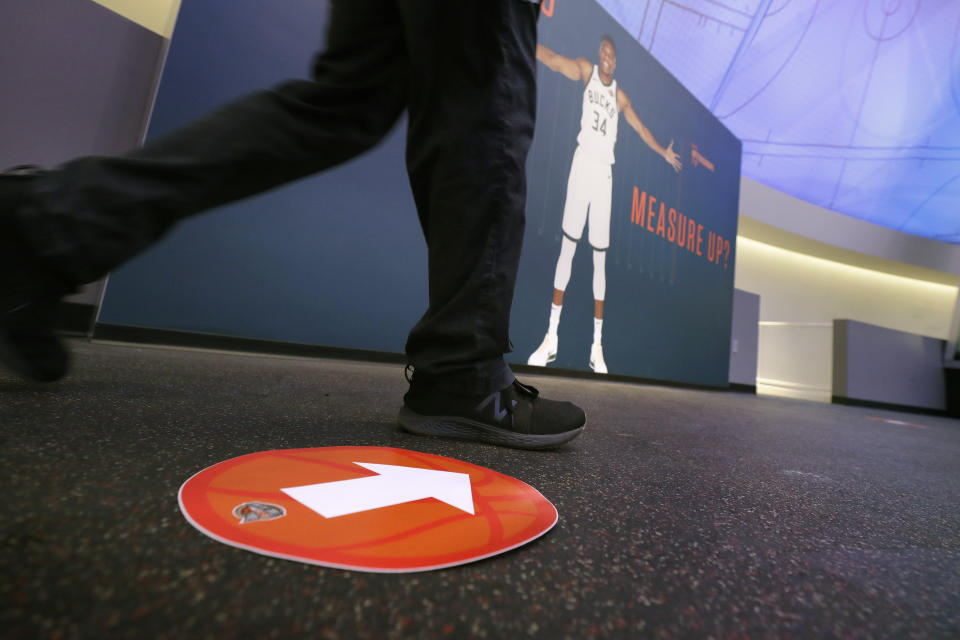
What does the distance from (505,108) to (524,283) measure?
196cm

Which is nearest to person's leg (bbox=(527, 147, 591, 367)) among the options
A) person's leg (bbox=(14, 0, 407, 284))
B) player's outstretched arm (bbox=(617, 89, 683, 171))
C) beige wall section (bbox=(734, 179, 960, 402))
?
player's outstretched arm (bbox=(617, 89, 683, 171))

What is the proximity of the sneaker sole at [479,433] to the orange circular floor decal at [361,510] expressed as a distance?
16 cm

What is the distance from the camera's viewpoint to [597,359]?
2.94 m

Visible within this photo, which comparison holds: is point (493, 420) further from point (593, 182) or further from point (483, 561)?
point (593, 182)

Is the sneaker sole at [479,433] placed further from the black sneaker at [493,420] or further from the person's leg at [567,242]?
the person's leg at [567,242]

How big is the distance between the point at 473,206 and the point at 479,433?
1.10 feet

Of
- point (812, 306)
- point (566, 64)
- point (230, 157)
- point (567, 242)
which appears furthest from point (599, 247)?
point (812, 306)

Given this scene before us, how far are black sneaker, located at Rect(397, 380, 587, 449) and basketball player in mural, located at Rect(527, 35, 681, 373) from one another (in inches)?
78.3

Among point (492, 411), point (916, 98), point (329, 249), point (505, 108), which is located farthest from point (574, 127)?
point (916, 98)

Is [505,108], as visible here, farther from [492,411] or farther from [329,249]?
[329,249]

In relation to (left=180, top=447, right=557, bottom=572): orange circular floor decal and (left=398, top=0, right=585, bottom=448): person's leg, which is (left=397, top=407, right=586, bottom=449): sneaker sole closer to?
(left=398, top=0, right=585, bottom=448): person's leg

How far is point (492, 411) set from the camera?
2.09 ft

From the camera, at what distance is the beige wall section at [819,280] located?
5.15 m

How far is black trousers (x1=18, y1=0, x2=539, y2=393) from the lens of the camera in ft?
1.57
